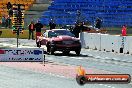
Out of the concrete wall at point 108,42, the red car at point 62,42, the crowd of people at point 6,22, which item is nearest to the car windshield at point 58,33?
the red car at point 62,42

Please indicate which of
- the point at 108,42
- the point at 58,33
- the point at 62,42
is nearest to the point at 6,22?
the point at 108,42

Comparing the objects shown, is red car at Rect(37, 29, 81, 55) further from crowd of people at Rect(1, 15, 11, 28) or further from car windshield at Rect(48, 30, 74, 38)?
crowd of people at Rect(1, 15, 11, 28)

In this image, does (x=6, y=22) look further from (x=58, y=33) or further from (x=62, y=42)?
(x=62, y=42)

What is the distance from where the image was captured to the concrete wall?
33.4 metres

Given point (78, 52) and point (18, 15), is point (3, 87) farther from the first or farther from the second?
point (18, 15)

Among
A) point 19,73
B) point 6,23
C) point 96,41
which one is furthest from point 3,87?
point 6,23

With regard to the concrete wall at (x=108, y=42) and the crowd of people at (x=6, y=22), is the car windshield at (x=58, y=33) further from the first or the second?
the crowd of people at (x=6, y=22)

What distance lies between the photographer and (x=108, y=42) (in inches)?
1387

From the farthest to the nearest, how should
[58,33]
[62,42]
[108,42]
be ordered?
[108,42], [58,33], [62,42]

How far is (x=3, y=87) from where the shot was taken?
14906mm

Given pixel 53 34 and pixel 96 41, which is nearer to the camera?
pixel 53 34

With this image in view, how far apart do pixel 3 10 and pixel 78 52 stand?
47.8 m

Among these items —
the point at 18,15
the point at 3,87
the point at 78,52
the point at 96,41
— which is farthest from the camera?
the point at 96,41

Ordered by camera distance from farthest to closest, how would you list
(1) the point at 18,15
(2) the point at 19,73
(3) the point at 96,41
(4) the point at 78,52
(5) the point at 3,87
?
(3) the point at 96,41, (1) the point at 18,15, (4) the point at 78,52, (2) the point at 19,73, (5) the point at 3,87
